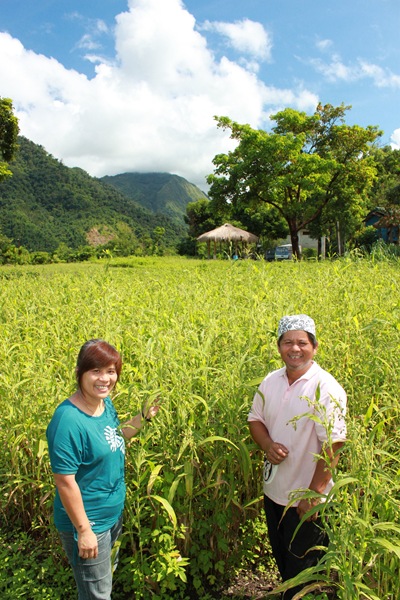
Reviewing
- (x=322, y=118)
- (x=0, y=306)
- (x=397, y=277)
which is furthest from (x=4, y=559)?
(x=322, y=118)

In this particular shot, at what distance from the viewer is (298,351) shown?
6.52 ft

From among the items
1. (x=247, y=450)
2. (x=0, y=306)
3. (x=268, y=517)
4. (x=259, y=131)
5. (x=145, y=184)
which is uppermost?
(x=145, y=184)

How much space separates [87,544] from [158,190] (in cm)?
17804

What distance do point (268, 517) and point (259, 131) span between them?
21.7 metres

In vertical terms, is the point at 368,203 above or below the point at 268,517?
above

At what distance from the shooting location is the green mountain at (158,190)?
159 meters

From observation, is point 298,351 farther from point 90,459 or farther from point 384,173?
point 384,173

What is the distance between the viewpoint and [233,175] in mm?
22219

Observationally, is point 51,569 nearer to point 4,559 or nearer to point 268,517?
point 4,559

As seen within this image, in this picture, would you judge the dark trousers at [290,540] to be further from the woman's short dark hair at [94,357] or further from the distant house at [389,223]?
the distant house at [389,223]

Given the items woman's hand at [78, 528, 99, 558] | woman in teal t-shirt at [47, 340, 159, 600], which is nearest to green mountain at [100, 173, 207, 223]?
woman in teal t-shirt at [47, 340, 159, 600]

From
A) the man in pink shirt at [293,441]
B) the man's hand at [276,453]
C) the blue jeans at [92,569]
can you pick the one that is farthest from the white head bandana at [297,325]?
the blue jeans at [92,569]

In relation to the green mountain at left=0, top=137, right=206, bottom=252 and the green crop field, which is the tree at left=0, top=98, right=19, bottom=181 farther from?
the green mountain at left=0, top=137, right=206, bottom=252

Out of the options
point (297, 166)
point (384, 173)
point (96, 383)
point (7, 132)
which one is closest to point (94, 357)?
point (96, 383)
